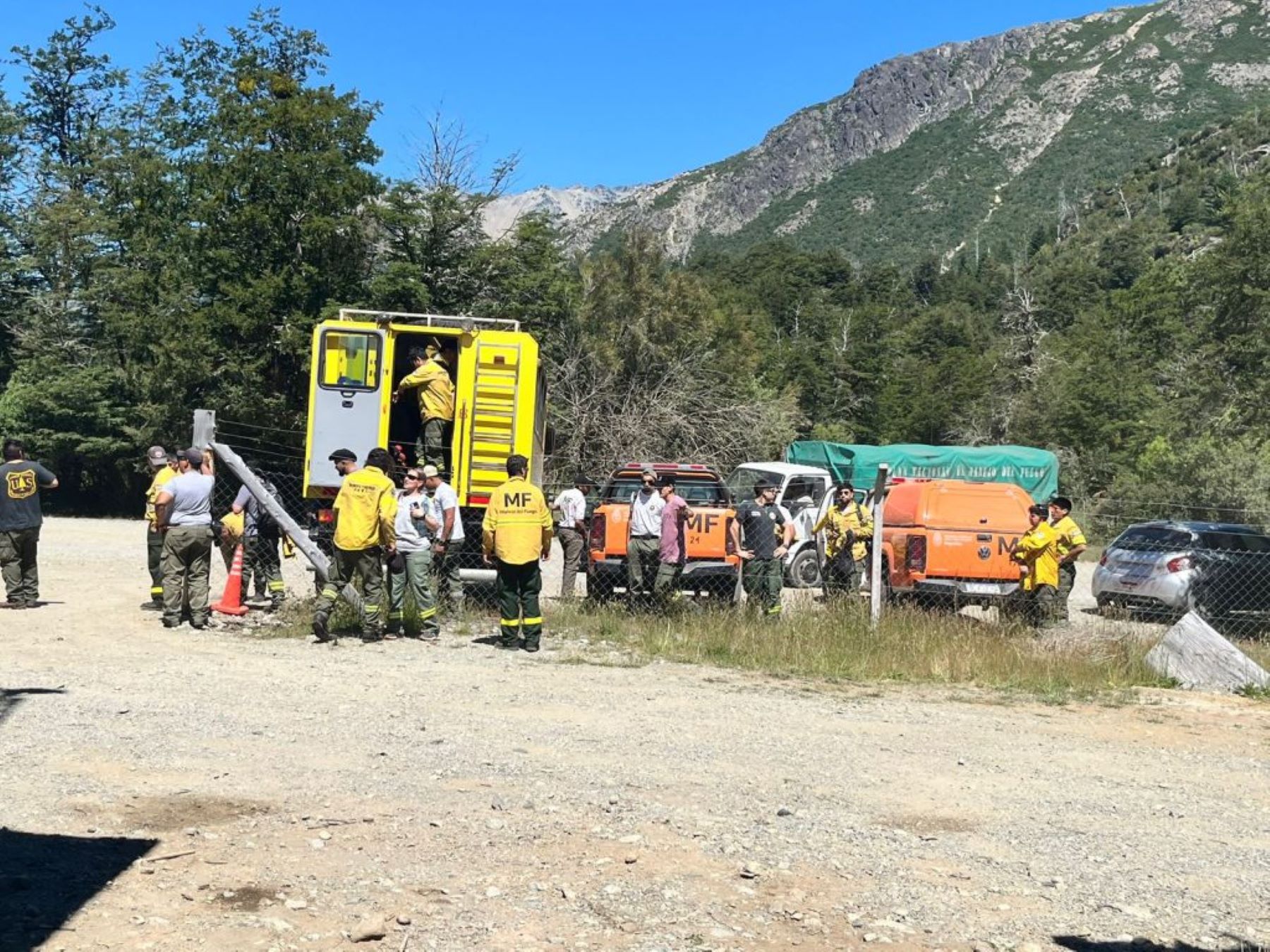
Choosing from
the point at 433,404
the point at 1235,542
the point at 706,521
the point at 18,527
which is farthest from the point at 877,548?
the point at 18,527

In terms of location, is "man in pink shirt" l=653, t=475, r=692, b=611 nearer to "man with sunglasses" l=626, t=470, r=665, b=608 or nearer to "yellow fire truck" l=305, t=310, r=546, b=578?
"man with sunglasses" l=626, t=470, r=665, b=608

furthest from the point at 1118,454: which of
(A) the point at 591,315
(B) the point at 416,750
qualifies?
(B) the point at 416,750

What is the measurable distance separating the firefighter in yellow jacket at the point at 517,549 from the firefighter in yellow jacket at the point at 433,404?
8.90 ft

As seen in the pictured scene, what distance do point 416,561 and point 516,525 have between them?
1.29m

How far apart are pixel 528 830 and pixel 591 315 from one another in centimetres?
3188

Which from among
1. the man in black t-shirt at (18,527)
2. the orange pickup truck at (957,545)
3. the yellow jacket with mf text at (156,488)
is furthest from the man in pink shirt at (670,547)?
the man in black t-shirt at (18,527)

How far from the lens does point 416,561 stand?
1194 cm

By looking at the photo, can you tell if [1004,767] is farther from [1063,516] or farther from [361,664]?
[1063,516]

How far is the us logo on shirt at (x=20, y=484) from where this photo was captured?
42.8ft

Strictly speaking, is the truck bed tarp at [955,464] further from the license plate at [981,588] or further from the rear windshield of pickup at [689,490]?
the license plate at [981,588]

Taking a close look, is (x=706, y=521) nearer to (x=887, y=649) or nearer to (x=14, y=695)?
(x=887, y=649)

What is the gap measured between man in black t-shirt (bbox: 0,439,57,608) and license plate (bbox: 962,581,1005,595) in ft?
33.8

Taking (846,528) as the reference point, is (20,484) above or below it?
above

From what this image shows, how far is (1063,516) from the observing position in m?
13.2
